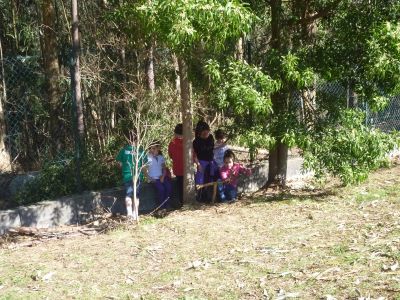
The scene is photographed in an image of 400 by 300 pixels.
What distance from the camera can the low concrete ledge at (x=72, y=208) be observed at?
22.7 ft

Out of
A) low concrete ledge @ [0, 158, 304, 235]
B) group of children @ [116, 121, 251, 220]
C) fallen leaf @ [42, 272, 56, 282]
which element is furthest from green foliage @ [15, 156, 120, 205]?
fallen leaf @ [42, 272, 56, 282]

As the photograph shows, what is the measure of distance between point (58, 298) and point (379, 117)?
28.8 ft

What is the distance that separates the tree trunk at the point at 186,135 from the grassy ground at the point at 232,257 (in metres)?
0.43

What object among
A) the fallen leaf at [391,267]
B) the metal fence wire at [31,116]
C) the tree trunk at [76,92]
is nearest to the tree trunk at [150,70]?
the metal fence wire at [31,116]

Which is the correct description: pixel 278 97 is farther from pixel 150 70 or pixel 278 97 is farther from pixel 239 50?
pixel 150 70

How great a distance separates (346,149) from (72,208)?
12.0 feet

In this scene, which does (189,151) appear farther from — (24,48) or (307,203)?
(24,48)

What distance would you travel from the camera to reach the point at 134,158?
23.7 feet

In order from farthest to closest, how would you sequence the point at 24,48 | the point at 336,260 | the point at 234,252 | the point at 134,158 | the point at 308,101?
the point at 24,48 → the point at 308,101 → the point at 134,158 → the point at 234,252 → the point at 336,260

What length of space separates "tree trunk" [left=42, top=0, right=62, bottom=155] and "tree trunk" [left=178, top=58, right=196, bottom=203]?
349 centimetres

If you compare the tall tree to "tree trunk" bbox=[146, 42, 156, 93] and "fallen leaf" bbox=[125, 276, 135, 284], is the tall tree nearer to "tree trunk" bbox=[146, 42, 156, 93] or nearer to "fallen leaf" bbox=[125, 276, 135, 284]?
"fallen leaf" bbox=[125, 276, 135, 284]

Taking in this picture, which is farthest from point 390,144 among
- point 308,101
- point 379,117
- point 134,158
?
point 379,117

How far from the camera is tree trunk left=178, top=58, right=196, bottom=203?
726 cm

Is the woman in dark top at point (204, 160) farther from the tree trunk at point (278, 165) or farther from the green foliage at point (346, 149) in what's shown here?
the green foliage at point (346, 149)
